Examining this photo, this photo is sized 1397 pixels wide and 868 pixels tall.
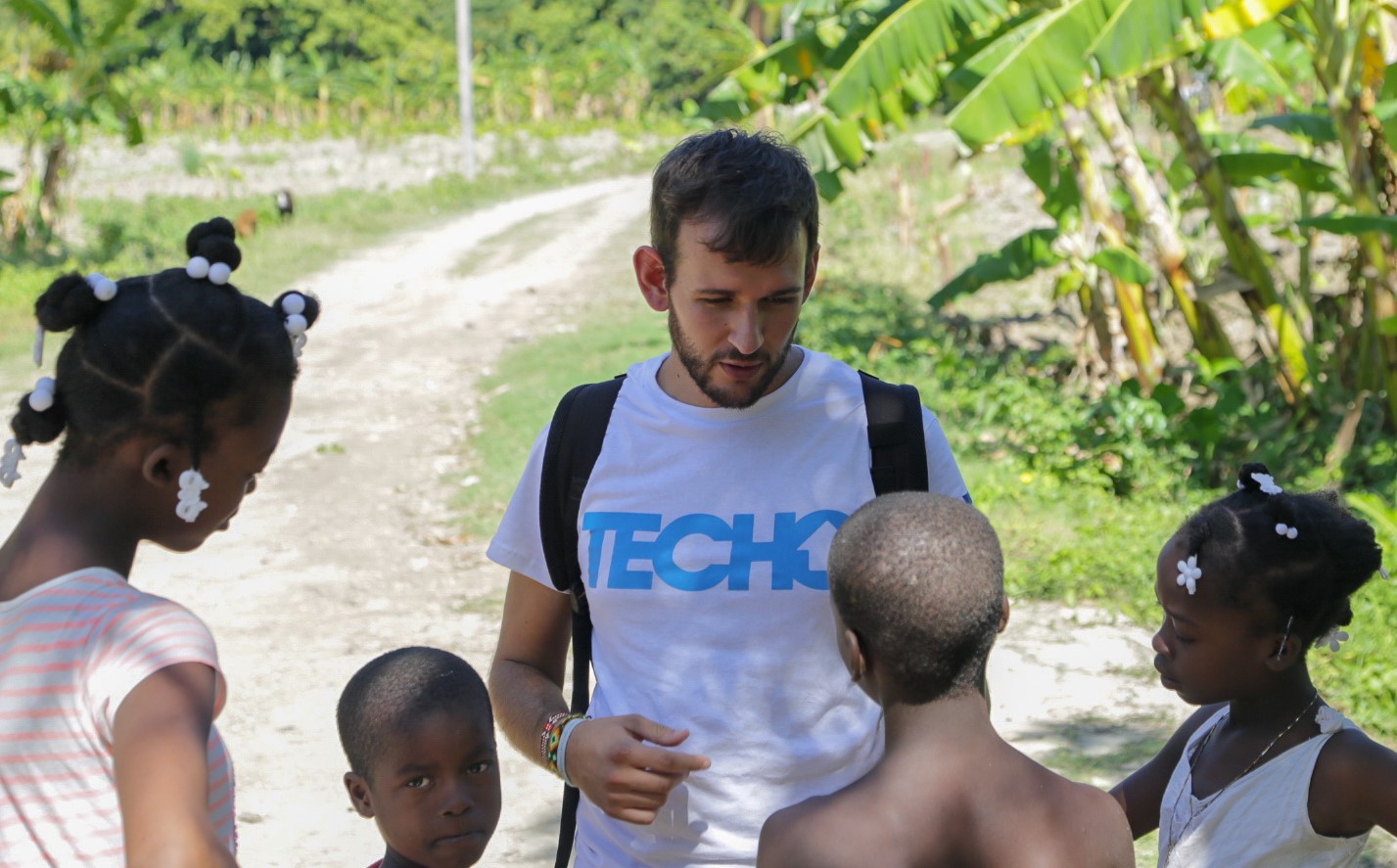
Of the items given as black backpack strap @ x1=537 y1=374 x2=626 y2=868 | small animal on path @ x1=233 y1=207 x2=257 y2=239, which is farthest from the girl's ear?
small animal on path @ x1=233 y1=207 x2=257 y2=239

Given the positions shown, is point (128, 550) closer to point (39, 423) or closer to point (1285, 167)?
point (39, 423)

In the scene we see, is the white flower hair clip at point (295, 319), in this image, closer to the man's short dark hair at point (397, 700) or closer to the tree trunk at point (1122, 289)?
the man's short dark hair at point (397, 700)

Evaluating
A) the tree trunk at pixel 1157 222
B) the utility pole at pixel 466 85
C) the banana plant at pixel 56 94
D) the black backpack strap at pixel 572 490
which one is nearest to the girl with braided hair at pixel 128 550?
the black backpack strap at pixel 572 490

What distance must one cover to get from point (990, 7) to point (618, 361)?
4.56m

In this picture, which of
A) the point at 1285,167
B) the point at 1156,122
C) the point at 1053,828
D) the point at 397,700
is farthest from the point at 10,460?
the point at 1156,122

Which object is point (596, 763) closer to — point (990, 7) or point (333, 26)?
point (990, 7)

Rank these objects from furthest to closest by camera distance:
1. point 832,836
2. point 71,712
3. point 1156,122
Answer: point 1156,122, point 832,836, point 71,712

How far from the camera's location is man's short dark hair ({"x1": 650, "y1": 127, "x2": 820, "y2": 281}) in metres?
2.12

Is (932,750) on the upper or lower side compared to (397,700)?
upper

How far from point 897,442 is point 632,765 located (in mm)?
676

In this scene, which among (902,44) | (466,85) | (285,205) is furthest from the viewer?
(466,85)

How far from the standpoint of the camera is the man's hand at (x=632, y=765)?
1987 mm

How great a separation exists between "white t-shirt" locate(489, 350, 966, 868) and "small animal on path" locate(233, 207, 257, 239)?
17347 millimetres

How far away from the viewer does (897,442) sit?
88.4 inches
